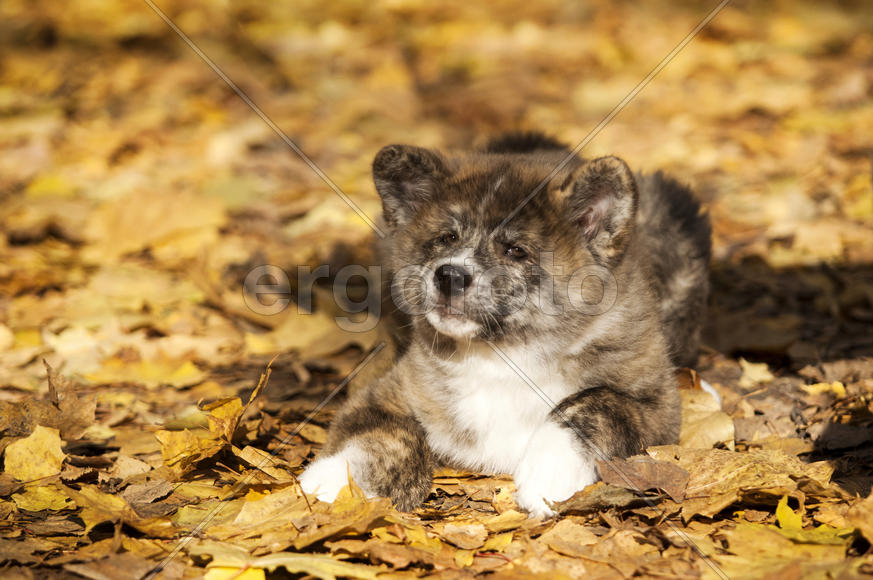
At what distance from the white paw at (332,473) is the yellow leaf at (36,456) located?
Result: 1088mm

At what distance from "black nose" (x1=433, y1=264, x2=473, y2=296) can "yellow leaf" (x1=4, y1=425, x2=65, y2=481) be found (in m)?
1.83

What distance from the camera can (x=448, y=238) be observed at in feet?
12.9

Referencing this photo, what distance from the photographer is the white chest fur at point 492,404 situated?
370 cm

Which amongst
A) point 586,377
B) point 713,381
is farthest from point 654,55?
point 586,377

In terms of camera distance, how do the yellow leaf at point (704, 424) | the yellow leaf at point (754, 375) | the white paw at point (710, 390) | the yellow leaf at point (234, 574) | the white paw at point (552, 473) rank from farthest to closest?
the yellow leaf at point (754, 375) < the white paw at point (710, 390) < the yellow leaf at point (704, 424) < the white paw at point (552, 473) < the yellow leaf at point (234, 574)

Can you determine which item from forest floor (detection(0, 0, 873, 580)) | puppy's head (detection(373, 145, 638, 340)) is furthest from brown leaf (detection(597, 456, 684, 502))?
puppy's head (detection(373, 145, 638, 340))

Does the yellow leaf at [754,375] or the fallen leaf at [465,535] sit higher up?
the yellow leaf at [754,375]

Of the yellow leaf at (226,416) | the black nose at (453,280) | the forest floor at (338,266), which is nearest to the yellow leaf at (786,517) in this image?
the forest floor at (338,266)

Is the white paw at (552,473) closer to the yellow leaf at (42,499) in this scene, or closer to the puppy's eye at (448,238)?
the puppy's eye at (448,238)

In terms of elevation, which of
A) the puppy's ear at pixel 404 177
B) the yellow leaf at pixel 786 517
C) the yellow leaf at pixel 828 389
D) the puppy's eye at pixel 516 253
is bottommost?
the yellow leaf at pixel 786 517

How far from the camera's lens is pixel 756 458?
3410mm

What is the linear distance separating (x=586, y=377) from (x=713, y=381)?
1.27 m

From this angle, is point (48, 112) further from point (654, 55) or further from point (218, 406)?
point (654, 55)

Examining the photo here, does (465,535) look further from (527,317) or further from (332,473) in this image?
(527,317)
